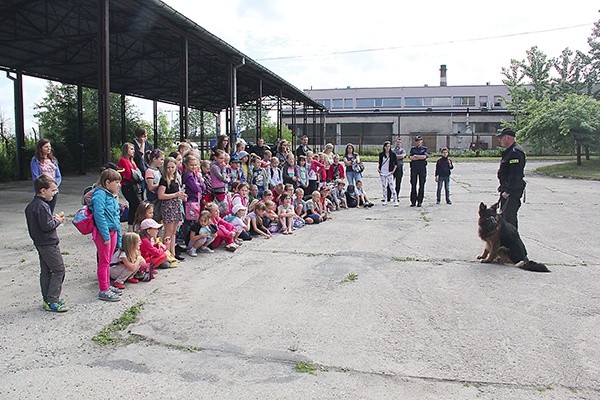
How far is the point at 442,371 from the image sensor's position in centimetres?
370

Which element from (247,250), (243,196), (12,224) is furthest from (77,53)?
(247,250)

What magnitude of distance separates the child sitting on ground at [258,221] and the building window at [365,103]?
61.0 metres

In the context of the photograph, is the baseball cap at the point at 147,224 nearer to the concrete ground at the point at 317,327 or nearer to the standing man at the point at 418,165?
the concrete ground at the point at 317,327

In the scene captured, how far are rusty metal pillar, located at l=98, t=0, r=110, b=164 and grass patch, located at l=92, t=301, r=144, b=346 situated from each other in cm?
700

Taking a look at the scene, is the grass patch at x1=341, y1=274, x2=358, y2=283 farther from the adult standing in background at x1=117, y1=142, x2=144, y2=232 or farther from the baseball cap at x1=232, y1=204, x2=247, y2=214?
the adult standing in background at x1=117, y1=142, x2=144, y2=232

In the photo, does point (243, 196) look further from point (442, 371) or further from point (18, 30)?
point (18, 30)

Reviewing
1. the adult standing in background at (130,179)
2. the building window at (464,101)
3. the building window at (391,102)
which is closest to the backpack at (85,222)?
the adult standing in background at (130,179)

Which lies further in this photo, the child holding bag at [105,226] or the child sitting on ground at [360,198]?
the child sitting on ground at [360,198]

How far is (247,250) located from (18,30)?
503 inches

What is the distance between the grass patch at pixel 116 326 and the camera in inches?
167

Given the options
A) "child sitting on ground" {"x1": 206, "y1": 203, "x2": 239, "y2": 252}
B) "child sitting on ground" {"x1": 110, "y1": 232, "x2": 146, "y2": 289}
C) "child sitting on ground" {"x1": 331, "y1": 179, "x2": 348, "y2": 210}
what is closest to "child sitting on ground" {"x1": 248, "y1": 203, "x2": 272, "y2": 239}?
"child sitting on ground" {"x1": 206, "y1": 203, "x2": 239, "y2": 252}

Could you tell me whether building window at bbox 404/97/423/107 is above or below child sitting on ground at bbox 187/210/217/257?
above

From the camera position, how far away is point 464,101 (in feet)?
219

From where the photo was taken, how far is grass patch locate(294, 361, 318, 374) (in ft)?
12.1
